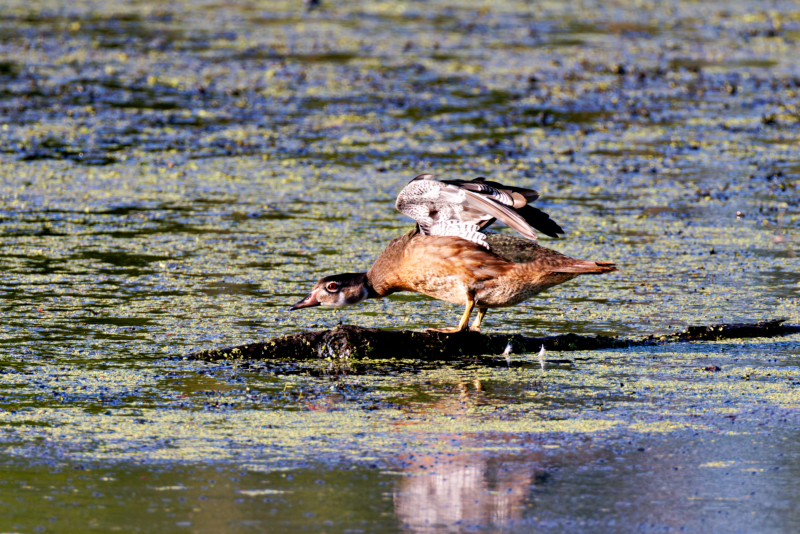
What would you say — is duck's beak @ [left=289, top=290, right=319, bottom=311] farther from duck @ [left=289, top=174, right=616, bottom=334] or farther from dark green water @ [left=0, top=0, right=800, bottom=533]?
dark green water @ [left=0, top=0, right=800, bottom=533]

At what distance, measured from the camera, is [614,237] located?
400 inches

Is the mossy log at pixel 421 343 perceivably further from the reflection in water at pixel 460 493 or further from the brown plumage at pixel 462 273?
the reflection in water at pixel 460 493

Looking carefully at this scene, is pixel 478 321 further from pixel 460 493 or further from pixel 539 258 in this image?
pixel 460 493

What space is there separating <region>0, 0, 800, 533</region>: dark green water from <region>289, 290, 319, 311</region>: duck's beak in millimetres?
164

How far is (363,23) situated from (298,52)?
132 inches

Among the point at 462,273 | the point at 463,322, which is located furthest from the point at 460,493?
the point at 462,273

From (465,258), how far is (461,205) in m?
0.37

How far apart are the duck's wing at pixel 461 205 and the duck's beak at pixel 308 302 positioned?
30.6 inches

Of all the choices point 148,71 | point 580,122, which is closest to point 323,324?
point 580,122

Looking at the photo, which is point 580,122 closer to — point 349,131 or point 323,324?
point 349,131

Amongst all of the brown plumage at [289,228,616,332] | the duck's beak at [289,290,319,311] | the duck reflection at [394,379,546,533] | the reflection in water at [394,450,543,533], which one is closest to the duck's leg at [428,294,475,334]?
the brown plumage at [289,228,616,332]

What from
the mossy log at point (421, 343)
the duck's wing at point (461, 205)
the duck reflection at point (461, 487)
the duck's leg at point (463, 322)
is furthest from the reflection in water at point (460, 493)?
the duck's wing at point (461, 205)

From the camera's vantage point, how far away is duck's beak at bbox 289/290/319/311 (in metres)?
7.69

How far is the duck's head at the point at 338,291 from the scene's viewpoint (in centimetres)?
768
